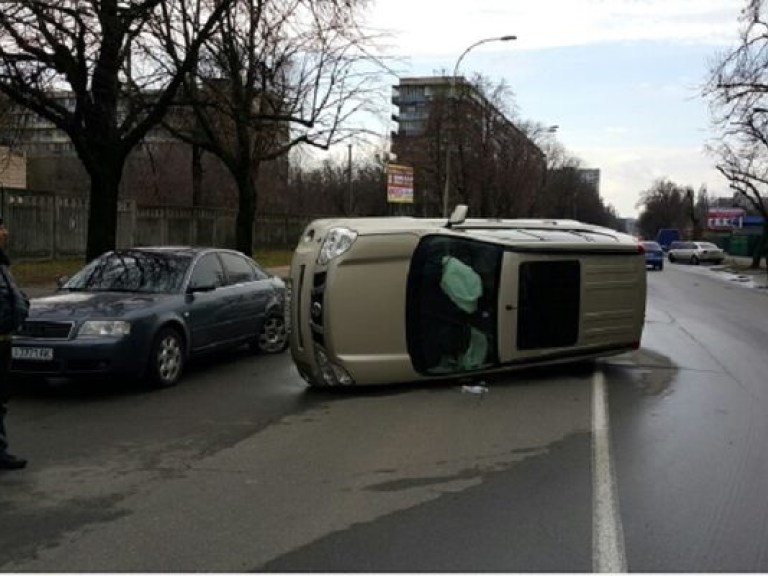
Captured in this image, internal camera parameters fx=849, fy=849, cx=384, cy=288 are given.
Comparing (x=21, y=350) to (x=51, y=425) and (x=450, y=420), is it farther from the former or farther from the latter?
(x=450, y=420)

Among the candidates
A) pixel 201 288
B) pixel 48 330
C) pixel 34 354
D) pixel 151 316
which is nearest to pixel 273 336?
pixel 201 288

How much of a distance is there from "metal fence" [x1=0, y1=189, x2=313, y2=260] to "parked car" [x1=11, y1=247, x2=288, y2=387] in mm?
15523

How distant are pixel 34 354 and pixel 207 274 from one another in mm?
2646

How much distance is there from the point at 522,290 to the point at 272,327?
4.12 m

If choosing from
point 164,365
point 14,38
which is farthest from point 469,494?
point 14,38

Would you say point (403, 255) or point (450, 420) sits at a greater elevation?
point (403, 255)

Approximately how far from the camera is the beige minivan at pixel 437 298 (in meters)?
8.76

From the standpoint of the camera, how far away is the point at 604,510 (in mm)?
5152

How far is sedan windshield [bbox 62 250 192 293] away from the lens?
9.78 m

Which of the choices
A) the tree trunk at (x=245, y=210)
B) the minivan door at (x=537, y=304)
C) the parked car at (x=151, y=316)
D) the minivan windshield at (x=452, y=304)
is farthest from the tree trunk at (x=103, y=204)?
the minivan door at (x=537, y=304)

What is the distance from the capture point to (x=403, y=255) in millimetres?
8914

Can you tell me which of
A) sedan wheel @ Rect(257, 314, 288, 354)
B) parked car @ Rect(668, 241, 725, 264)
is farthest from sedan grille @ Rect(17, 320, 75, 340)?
parked car @ Rect(668, 241, 725, 264)

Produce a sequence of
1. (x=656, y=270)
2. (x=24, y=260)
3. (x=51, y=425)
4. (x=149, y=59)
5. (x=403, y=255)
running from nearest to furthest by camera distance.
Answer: (x=51, y=425), (x=403, y=255), (x=149, y=59), (x=24, y=260), (x=656, y=270)

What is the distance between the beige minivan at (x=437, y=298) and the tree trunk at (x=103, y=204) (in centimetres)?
721
